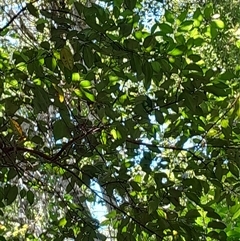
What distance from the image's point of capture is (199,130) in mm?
1252

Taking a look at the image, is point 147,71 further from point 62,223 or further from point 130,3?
point 62,223

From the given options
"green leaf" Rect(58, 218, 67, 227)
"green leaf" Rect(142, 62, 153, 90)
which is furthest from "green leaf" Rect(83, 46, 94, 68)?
"green leaf" Rect(58, 218, 67, 227)

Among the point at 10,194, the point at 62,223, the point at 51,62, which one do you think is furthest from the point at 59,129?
the point at 62,223

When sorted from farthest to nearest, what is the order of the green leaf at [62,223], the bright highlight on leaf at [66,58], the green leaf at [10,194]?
the green leaf at [62,223]
the green leaf at [10,194]
the bright highlight on leaf at [66,58]

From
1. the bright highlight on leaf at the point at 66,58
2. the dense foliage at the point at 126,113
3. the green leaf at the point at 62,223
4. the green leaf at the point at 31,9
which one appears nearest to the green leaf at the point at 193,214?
the dense foliage at the point at 126,113

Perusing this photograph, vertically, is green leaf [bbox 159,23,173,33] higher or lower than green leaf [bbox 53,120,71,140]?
higher

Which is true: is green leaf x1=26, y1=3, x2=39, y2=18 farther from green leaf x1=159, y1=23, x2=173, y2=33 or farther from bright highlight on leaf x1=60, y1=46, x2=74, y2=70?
green leaf x1=159, y1=23, x2=173, y2=33

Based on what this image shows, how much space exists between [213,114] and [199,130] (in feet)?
0.18

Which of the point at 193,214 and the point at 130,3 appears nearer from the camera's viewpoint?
the point at 130,3

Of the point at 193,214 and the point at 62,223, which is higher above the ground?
the point at 62,223

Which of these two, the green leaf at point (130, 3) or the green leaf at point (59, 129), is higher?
the green leaf at point (130, 3)

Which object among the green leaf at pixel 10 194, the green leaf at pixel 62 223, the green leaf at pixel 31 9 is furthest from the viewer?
the green leaf at pixel 62 223

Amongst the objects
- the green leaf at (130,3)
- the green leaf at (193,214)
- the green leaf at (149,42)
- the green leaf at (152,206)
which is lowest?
the green leaf at (193,214)

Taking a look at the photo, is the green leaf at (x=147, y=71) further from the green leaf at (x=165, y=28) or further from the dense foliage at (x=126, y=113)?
the green leaf at (x=165, y=28)
